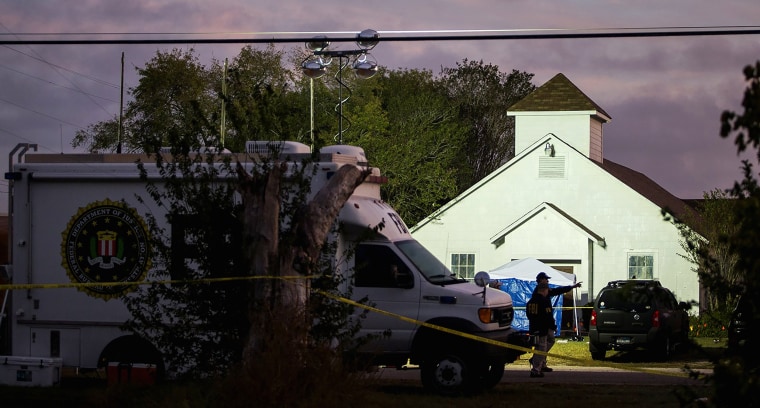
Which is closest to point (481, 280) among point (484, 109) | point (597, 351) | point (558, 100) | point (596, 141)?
point (597, 351)

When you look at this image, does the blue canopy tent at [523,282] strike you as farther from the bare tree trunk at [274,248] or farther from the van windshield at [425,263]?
the bare tree trunk at [274,248]

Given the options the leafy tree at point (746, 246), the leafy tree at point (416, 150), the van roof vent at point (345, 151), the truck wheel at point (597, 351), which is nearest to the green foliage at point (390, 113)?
the leafy tree at point (416, 150)

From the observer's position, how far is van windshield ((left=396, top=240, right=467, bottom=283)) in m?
15.6

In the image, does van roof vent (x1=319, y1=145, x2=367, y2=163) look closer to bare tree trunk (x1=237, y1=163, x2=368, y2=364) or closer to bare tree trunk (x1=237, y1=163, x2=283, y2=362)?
bare tree trunk (x1=237, y1=163, x2=368, y2=364)

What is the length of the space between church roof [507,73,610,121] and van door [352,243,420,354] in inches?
1234

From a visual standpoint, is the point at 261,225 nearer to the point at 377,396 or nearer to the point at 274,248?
the point at 274,248

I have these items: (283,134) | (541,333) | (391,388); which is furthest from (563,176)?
(283,134)

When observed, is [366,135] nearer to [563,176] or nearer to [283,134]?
[563,176]

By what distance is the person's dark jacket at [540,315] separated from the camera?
63.0 ft

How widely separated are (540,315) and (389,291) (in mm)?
4631

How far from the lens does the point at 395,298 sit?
15383mm

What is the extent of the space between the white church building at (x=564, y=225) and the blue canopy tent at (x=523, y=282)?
118 inches

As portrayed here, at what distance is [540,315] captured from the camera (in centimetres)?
1920

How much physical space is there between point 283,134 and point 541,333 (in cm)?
815
